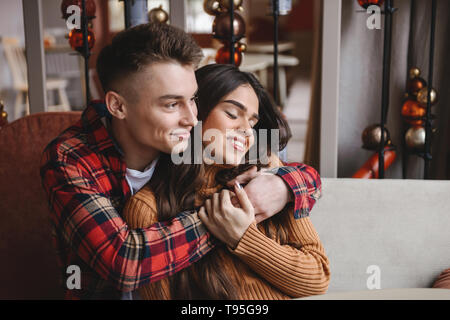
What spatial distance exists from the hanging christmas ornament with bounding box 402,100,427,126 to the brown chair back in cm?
117

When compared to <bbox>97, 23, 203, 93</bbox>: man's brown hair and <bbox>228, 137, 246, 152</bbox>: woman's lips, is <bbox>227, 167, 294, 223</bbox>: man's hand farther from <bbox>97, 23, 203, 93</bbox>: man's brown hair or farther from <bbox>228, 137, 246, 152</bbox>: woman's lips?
<bbox>97, 23, 203, 93</bbox>: man's brown hair

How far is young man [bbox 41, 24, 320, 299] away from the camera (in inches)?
36.8

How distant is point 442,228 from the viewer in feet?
4.11

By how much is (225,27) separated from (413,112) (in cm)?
78

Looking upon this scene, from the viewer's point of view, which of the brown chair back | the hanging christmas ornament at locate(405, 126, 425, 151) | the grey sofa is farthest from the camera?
the hanging christmas ornament at locate(405, 126, 425, 151)

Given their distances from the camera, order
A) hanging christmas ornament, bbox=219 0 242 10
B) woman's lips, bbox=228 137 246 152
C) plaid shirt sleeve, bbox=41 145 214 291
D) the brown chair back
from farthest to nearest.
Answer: hanging christmas ornament, bbox=219 0 242 10 → the brown chair back → woman's lips, bbox=228 137 246 152 → plaid shirt sleeve, bbox=41 145 214 291

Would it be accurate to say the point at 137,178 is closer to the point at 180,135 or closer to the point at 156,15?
the point at 180,135

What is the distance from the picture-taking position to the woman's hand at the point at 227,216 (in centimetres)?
97

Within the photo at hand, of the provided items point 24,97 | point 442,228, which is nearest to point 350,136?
point 442,228

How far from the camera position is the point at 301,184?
108cm

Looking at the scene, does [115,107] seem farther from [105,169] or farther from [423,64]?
[423,64]

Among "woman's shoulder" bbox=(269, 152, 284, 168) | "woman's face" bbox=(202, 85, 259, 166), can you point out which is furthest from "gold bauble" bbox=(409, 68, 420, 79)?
"woman's face" bbox=(202, 85, 259, 166)

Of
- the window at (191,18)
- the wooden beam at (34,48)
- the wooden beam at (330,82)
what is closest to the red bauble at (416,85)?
the wooden beam at (330,82)

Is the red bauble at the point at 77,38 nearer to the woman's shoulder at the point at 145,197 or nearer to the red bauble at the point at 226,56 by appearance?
the red bauble at the point at 226,56
